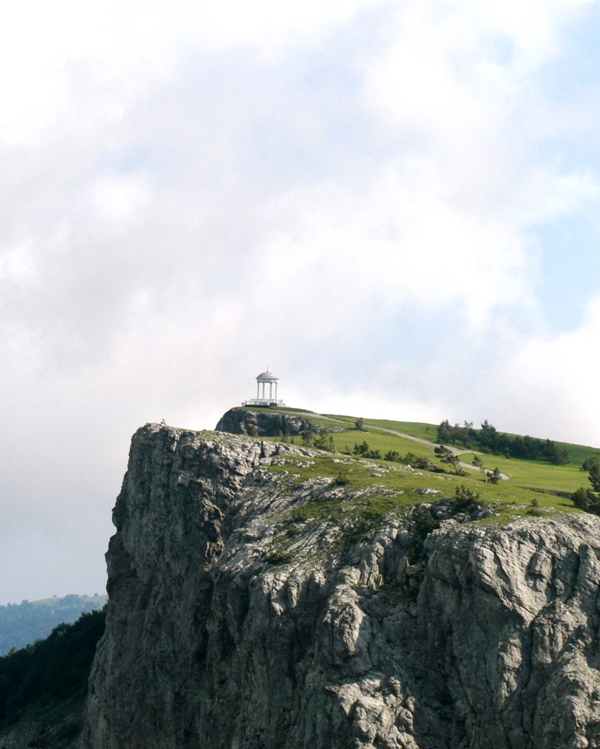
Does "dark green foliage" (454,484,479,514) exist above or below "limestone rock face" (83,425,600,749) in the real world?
above

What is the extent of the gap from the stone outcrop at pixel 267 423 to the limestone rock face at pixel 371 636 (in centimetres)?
3494

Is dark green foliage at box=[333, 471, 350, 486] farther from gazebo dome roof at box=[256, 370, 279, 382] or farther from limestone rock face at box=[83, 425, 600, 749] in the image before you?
gazebo dome roof at box=[256, 370, 279, 382]

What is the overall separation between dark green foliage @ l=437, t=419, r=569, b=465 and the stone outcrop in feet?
53.8

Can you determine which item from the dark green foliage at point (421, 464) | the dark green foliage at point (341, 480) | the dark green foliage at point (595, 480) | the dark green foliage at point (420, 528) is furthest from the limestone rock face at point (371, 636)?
the dark green foliage at point (595, 480)

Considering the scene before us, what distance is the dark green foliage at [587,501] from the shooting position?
161 feet

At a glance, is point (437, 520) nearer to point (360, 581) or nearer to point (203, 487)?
point (360, 581)

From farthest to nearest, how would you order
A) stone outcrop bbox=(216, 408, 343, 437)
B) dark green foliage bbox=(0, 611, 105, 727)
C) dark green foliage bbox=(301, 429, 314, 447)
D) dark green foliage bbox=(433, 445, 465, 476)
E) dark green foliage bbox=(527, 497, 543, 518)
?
stone outcrop bbox=(216, 408, 343, 437)
dark green foliage bbox=(0, 611, 105, 727)
dark green foliage bbox=(301, 429, 314, 447)
dark green foliage bbox=(433, 445, 465, 476)
dark green foliage bbox=(527, 497, 543, 518)

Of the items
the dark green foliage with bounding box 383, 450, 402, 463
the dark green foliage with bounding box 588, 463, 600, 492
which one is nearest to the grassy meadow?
the dark green foliage with bounding box 588, 463, 600, 492

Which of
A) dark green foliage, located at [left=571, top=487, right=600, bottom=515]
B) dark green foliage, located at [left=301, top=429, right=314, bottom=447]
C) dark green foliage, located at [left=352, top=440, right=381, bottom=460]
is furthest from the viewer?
dark green foliage, located at [left=301, top=429, right=314, bottom=447]

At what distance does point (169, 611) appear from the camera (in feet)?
207

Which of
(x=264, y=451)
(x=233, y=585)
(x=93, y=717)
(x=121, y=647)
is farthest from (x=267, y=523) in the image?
(x=93, y=717)

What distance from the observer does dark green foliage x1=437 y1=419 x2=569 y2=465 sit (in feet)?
340

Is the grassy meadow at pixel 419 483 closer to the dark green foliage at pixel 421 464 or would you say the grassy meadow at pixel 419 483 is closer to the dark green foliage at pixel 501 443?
the dark green foliage at pixel 421 464

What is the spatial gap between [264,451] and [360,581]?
76.5ft
